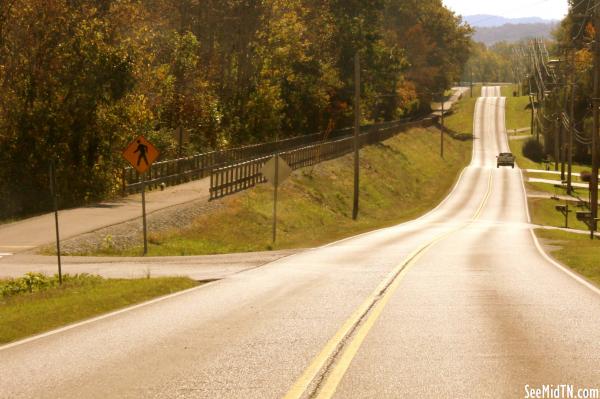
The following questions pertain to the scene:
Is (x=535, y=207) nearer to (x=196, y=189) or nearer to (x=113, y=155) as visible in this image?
(x=196, y=189)

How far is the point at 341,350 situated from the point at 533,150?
119 m

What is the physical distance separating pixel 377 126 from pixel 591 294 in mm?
85820

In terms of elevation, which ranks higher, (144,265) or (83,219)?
(83,219)

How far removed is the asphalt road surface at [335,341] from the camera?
323 inches

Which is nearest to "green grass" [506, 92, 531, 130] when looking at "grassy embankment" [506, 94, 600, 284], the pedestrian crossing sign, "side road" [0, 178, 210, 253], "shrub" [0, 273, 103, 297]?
"grassy embankment" [506, 94, 600, 284]

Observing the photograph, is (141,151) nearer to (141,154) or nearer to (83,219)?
(141,154)

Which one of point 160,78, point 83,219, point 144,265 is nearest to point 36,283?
point 144,265

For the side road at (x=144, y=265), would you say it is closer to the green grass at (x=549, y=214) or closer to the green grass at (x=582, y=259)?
the green grass at (x=582, y=259)

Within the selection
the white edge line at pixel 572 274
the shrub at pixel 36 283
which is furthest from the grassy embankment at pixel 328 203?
the white edge line at pixel 572 274

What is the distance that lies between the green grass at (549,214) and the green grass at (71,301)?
4545 cm

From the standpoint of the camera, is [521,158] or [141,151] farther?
[521,158]

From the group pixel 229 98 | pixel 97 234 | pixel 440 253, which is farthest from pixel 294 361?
pixel 229 98

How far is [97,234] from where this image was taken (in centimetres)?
2817

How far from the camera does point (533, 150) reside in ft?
404
